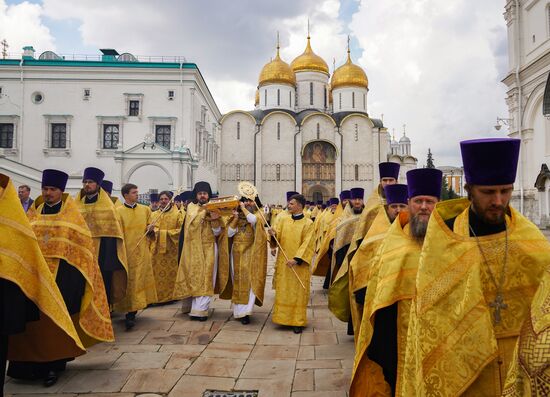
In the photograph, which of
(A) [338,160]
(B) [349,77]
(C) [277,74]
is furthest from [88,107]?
(B) [349,77]

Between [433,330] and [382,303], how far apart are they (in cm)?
54

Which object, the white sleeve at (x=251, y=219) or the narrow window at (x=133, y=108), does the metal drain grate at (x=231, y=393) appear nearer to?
the white sleeve at (x=251, y=219)

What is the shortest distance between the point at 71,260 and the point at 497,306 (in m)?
3.55

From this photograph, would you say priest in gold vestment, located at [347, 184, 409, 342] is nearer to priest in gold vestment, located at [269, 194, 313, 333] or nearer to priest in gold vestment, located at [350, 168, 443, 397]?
priest in gold vestment, located at [350, 168, 443, 397]

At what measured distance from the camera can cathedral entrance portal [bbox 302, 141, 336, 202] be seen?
35.3 metres

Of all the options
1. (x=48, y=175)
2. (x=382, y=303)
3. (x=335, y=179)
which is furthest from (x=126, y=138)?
(x=382, y=303)

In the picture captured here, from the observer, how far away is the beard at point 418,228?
95.9 inches

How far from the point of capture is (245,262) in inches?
247

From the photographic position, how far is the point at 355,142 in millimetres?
36125

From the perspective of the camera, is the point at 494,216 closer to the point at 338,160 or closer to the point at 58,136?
the point at 58,136

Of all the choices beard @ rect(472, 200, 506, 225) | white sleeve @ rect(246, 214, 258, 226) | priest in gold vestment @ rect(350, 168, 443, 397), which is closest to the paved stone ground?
priest in gold vestment @ rect(350, 168, 443, 397)

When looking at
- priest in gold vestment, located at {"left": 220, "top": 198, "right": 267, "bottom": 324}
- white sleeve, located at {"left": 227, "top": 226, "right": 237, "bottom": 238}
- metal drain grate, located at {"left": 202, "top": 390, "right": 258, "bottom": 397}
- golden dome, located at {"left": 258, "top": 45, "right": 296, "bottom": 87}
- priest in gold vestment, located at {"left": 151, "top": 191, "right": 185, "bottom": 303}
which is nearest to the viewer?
metal drain grate, located at {"left": 202, "top": 390, "right": 258, "bottom": 397}

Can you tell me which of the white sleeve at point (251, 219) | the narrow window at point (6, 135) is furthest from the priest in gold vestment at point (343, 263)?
the narrow window at point (6, 135)

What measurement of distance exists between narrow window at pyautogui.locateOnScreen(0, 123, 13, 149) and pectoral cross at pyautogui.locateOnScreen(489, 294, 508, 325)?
3057 centimetres
